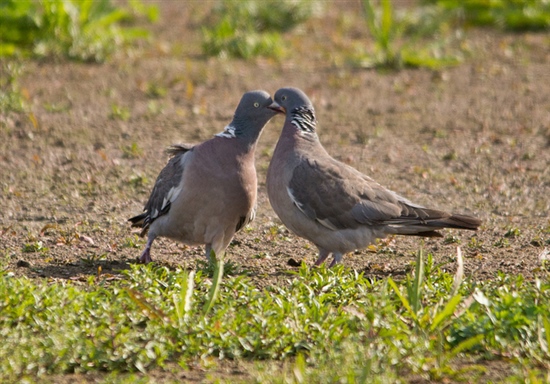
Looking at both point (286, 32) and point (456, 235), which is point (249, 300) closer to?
point (456, 235)

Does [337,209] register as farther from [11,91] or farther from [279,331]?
[11,91]

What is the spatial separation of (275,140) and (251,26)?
11.7ft

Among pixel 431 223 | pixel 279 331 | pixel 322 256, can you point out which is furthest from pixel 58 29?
pixel 279 331

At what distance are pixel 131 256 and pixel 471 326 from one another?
273 centimetres

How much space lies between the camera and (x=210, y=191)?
6.10 metres

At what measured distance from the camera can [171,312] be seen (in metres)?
4.82

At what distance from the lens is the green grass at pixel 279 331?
4.39 metres

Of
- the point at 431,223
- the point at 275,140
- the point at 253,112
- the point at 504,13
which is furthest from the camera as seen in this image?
the point at 504,13

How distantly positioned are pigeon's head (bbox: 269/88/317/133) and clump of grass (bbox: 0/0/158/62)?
511cm

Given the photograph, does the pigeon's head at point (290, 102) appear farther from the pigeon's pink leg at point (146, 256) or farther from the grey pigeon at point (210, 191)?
the pigeon's pink leg at point (146, 256)

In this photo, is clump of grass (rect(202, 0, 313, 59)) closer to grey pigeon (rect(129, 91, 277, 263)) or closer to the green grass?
grey pigeon (rect(129, 91, 277, 263))

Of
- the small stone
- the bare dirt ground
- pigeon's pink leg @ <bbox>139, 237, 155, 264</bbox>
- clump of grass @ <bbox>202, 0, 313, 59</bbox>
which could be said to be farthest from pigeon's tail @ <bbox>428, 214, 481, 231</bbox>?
clump of grass @ <bbox>202, 0, 313, 59</bbox>

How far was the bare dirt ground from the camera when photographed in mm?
6570

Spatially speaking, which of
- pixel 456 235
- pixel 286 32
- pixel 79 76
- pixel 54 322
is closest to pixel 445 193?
pixel 456 235
